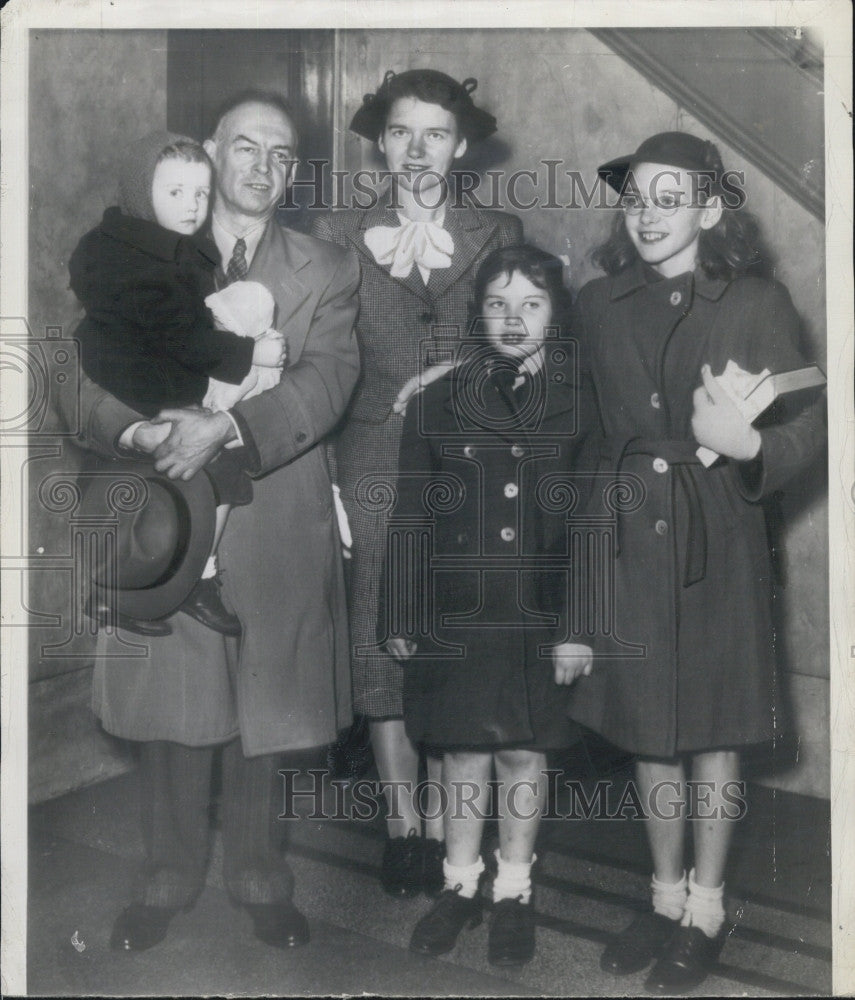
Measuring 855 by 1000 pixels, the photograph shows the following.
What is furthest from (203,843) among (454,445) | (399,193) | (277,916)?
(399,193)

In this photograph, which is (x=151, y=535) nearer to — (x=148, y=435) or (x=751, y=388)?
(x=148, y=435)

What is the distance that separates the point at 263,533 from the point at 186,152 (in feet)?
3.59

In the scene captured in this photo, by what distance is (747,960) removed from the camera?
10.8ft

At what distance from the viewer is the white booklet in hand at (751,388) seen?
10.6 ft

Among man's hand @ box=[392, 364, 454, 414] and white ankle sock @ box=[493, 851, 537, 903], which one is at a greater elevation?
man's hand @ box=[392, 364, 454, 414]

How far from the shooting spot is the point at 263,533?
326cm

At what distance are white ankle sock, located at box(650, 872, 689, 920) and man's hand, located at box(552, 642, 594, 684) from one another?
25.5 inches

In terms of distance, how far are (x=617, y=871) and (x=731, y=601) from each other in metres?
0.84

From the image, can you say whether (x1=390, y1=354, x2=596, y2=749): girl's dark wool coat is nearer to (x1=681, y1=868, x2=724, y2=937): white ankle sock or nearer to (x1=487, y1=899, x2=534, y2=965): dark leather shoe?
(x1=487, y1=899, x2=534, y2=965): dark leather shoe

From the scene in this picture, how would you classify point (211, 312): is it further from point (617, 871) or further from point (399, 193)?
point (617, 871)

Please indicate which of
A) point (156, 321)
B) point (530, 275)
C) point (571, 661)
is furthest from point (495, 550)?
point (156, 321)

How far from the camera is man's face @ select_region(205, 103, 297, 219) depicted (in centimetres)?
326

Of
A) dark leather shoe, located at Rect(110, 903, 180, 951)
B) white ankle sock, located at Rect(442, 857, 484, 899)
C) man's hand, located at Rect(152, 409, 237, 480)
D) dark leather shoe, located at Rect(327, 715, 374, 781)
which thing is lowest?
dark leather shoe, located at Rect(110, 903, 180, 951)

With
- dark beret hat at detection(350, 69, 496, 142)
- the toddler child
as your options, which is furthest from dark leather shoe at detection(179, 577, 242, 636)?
dark beret hat at detection(350, 69, 496, 142)
